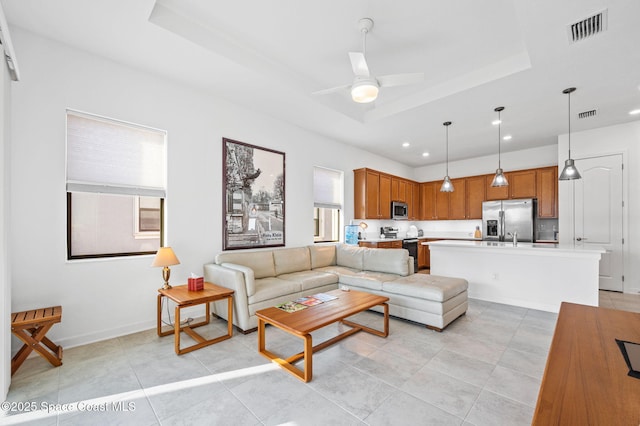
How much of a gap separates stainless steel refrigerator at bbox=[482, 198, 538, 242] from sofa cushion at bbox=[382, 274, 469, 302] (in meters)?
3.47

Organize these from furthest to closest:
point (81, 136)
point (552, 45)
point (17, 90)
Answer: point (81, 136)
point (552, 45)
point (17, 90)

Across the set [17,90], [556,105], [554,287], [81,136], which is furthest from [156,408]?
[556,105]

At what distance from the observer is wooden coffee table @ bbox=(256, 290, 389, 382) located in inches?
87.0

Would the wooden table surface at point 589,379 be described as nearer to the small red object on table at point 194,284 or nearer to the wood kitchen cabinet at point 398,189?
the small red object on table at point 194,284

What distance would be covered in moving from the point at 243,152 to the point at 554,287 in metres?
4.71

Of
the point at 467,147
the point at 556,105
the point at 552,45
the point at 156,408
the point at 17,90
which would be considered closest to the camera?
the point at 156,408

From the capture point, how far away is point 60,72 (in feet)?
8.90

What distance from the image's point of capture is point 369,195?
5.96m

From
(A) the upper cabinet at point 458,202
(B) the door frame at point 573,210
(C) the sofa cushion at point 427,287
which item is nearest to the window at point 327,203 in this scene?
(C) the sofa cushion at point 427,287

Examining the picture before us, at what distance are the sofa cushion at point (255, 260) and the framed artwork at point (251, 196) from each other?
28cm

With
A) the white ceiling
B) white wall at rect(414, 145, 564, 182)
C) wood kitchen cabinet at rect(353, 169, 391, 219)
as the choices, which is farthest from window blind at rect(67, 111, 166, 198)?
white wall at rect(414, 145, 564, 182)

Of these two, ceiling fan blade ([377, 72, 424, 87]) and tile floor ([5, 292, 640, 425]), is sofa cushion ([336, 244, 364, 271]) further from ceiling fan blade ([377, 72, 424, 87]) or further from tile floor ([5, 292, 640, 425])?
ceiling fan blade ([377, 72, 424, 87])

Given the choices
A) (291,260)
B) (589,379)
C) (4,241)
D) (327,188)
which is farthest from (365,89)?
(327,188)

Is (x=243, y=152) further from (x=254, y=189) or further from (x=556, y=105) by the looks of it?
(x=556, y=105)
